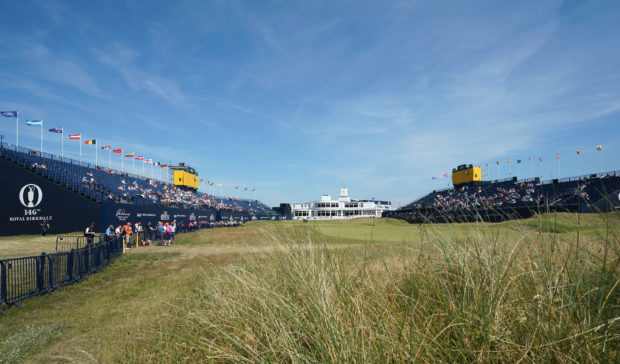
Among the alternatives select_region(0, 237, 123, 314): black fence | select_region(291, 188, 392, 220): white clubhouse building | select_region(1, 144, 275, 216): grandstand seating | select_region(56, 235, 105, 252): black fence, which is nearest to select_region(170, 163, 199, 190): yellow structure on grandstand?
select_region(1, 144, 275, 216): grandstand seating

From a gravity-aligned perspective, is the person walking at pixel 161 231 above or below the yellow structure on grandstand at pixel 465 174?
below

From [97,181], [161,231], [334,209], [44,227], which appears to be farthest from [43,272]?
[334,209]

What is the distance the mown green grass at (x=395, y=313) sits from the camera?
2195 mm

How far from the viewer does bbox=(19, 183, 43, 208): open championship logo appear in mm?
29625

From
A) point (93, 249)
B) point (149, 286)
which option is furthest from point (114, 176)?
point (149, 286)

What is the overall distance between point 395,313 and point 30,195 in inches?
1506

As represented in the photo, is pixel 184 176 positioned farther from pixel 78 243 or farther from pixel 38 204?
pixel 78 243

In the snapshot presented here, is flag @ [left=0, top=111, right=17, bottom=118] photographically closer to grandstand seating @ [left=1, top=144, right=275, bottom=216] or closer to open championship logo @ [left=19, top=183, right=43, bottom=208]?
grandstand seating @ [left=1, top=144, right=275, bottom=216]

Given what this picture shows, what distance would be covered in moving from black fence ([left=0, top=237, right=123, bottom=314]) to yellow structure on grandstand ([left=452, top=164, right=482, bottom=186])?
7542 cm

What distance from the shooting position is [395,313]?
3.02m

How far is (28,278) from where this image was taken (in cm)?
916

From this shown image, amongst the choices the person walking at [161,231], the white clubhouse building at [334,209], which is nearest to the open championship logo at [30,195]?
the person walking at [161,231]

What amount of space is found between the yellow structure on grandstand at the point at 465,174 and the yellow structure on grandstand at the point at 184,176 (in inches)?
2486

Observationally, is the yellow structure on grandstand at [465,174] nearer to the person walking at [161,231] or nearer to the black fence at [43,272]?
the person walking at [161,231]
